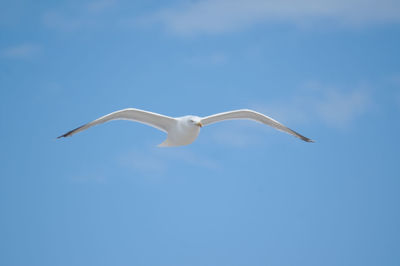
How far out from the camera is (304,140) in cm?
1471

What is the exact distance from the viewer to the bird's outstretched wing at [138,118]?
1230cm

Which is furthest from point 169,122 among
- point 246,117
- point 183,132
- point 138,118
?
point 246,117

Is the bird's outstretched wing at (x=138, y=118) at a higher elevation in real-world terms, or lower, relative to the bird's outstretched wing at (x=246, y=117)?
lower

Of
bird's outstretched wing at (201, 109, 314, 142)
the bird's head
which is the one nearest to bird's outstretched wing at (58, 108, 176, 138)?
the bird's head

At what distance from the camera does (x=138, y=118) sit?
12625mm

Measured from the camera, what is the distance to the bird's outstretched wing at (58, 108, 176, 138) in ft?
40.4

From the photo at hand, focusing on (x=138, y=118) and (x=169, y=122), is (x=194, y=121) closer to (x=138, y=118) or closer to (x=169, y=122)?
(x=169, y=122)

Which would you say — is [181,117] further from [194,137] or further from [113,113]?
[113,113]

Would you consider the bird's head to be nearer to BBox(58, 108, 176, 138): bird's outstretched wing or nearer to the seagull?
the seagull

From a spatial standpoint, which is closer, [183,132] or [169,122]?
[183,132]

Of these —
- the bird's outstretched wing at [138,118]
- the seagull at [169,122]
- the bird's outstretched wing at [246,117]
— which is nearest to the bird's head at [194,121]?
the seagull at [169,122]

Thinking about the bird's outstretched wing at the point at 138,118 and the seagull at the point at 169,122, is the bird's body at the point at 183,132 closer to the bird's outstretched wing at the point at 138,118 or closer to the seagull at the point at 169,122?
the seagull at the point at 169,122

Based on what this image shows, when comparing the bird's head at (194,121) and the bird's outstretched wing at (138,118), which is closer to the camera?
the bird's head at (194,121)

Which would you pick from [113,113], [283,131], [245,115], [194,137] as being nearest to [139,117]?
[113,113]
